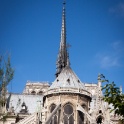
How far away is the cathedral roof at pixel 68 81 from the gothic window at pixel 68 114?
347 centimetres

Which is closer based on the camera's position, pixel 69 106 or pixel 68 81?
pixel 69 106

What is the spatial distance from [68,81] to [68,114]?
5894 mm

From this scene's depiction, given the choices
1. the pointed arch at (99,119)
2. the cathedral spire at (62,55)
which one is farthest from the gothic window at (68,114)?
the cathedral spire at (62,55)

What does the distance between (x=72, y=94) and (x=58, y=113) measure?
12.7 feet

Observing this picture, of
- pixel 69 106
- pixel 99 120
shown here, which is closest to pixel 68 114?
pixel 69 106

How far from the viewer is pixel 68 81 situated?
198ft

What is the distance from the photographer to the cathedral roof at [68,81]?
59.3 metres

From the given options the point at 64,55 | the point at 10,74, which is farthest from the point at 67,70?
the point at 10,74

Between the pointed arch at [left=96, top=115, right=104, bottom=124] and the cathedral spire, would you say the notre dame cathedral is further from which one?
the cathedral spire

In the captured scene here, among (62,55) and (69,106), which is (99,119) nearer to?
(69,106)

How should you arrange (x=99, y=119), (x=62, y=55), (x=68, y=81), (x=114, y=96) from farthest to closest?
(x=62, y=55) → (x=68, y=81) → (x=99, y=119) → (x=114, y=96)

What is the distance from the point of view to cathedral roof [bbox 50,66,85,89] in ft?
195

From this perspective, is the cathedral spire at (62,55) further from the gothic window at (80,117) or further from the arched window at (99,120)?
the arched window at (99,120)

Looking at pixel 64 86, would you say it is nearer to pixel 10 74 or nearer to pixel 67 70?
pixel 67 70
